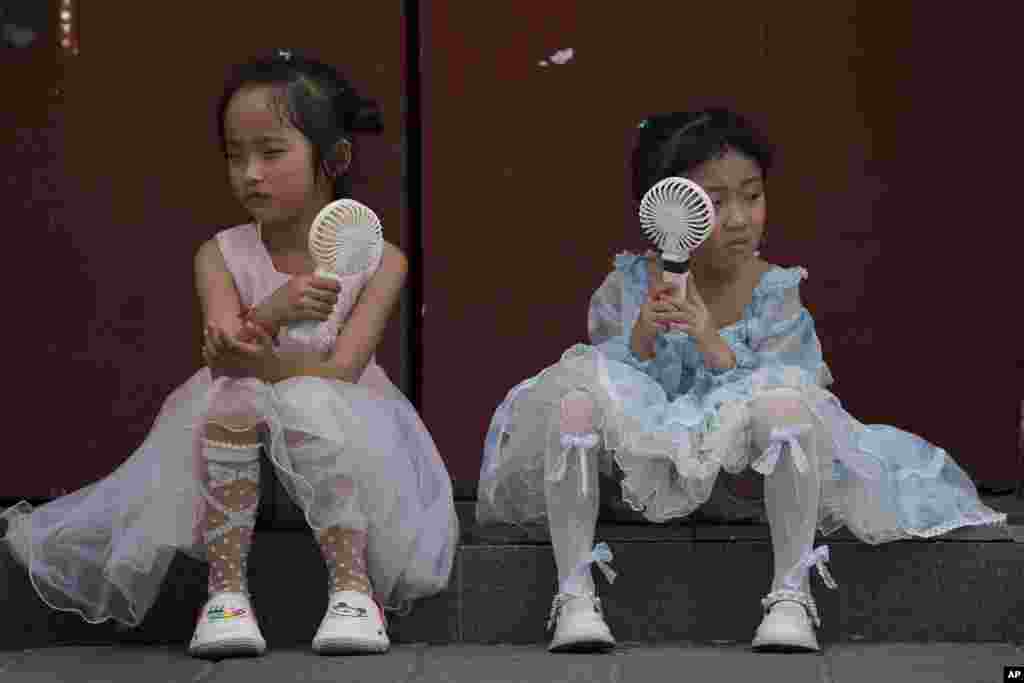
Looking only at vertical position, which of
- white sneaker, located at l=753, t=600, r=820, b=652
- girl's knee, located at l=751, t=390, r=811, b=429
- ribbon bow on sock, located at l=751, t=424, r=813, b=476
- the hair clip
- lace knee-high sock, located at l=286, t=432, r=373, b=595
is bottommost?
white sneaker, located at l=753, t=600, r=820, b=652

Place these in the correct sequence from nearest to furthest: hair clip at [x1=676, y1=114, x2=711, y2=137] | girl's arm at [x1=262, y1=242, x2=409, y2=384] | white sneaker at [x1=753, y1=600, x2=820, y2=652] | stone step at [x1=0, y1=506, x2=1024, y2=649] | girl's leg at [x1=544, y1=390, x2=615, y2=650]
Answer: white sneaker at [x1=753, y1=600, x2=820, y2=652] < girl's leg at [x1=544, y1=390, x2=615, y2=650] < stone step at [x1=0, y1=506, x2=1024, y2=649] < girl's arm at [x1=262, y1=242, x2=409, y2=384] < hair clip at [x1=676, y1=114, x2=711, y2=137]

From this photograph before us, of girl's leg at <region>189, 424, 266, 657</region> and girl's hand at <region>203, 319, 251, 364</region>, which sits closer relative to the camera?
girl's leg at <region>189, 424, 266, 657</region>

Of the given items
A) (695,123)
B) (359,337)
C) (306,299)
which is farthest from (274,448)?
(695,123)

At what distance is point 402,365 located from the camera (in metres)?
6.04

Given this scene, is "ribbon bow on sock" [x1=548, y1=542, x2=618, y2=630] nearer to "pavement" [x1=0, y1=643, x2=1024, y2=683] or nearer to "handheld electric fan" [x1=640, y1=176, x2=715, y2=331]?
"pavement" [x1=0, y1=643, x2=1024, y2=683]

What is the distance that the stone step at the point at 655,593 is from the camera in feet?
16.5

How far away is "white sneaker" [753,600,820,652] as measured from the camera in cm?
480

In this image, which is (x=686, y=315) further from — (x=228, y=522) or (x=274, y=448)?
(x=228, y=522)

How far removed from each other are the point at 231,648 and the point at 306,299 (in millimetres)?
754

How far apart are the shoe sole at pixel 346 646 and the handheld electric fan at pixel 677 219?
3.36 feet

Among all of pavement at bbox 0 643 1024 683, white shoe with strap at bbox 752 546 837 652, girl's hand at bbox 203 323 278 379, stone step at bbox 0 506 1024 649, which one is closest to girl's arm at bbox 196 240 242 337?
girl's hand at bbox 203 323 278 379

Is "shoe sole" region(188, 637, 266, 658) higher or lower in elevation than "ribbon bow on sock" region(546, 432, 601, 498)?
lower

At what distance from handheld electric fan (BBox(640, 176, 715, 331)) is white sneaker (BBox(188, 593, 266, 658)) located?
1168 millimetres

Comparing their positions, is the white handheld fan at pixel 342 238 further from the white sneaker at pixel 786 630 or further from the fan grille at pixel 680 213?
the white sneaker at pixel 786 630
